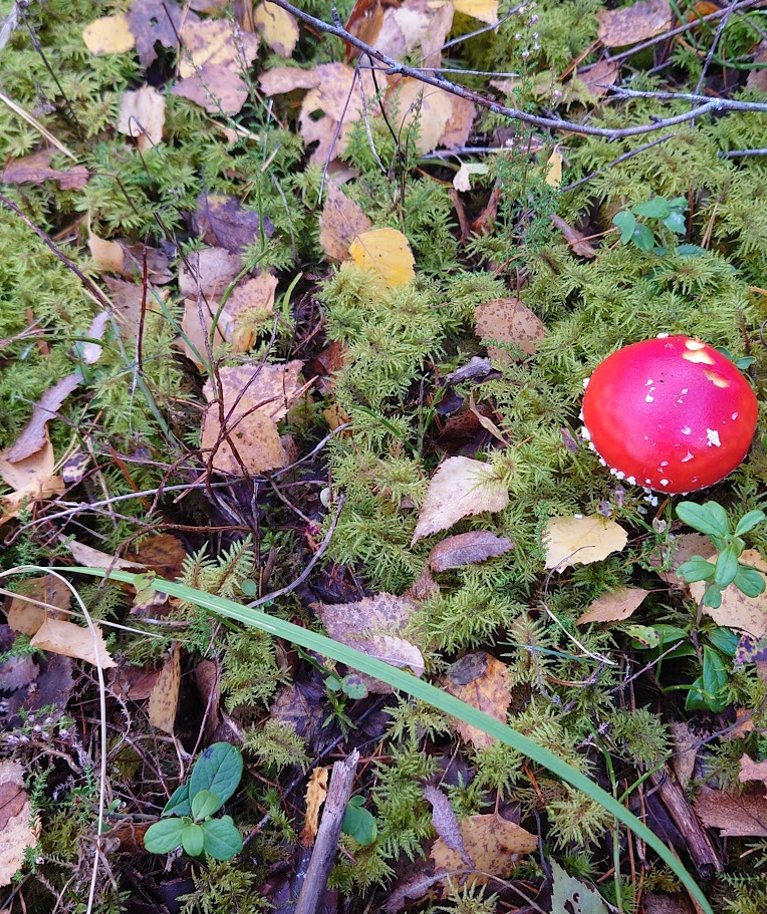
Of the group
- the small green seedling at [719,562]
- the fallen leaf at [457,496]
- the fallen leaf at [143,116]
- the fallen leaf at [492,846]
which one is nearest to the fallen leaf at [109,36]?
the fallen leaf at [143,116]

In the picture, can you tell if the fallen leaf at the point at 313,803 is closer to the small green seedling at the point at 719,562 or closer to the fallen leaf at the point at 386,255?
the small green seedling at the point at 719,562

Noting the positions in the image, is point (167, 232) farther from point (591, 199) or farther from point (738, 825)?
point (738, 825)

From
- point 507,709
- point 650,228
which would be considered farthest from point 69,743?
point 650,228

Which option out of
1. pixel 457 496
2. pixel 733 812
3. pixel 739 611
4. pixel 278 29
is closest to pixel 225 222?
pixel 278 29

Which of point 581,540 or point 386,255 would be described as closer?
point 581,540

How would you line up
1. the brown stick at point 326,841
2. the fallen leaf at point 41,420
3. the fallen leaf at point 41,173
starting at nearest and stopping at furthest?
the brown stick at point 326,841, the fallen leaf at point 41,420, the fallen leaf at point 41,173

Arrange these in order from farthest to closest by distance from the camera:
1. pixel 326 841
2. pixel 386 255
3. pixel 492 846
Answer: pixel 386 255, pixel 492 846, pixel 326 841

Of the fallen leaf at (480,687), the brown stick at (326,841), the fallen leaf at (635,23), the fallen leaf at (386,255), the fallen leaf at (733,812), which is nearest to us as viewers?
the brown stick at (326,841)

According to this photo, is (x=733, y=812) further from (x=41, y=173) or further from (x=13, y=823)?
(x=41, y=173)
